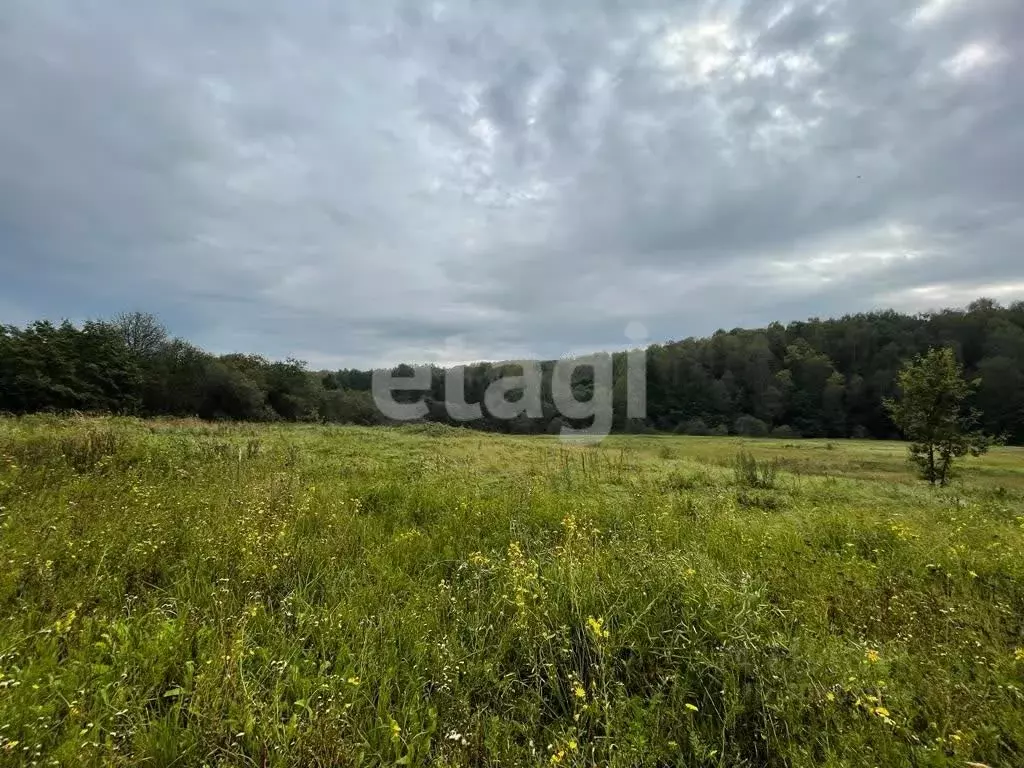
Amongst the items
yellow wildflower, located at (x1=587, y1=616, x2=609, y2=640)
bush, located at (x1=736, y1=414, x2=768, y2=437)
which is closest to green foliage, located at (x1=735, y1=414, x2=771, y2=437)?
bush, located at (x1=736, y1=414, x2=768, y2=437)

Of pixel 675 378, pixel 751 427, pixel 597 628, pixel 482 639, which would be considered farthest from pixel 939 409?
pixel 675 378

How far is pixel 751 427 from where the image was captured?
66.2 meters

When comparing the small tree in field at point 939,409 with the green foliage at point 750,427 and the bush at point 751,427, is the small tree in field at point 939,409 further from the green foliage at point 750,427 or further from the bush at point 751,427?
the bush at point 751,427

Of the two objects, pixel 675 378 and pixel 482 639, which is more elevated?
pixel 675 378

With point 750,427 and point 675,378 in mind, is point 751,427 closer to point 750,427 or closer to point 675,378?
point 750,427

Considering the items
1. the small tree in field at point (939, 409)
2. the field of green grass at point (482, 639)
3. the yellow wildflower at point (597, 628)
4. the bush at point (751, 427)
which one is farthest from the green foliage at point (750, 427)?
the yellow wildflower at point (597, 628)

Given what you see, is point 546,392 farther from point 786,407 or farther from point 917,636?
point 917,636

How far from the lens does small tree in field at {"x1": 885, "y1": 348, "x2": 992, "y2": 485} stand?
591 inches

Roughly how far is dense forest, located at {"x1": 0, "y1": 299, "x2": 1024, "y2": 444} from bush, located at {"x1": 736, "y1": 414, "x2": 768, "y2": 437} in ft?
0.69

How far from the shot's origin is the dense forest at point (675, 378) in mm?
36625

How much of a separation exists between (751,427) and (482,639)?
7283 centimetres

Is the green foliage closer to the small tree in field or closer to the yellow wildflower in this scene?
the small tree in field

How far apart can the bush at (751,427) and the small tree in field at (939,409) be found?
173 ft

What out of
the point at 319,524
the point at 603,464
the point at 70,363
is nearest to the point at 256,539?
the point at 319,524
